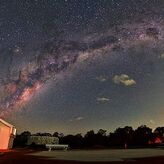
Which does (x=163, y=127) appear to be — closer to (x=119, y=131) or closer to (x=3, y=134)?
(x=119, y=131)

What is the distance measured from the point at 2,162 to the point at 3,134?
773 inches

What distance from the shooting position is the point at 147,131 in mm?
77250

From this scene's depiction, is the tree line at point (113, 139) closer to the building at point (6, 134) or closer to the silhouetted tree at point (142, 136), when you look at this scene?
the silhouetted tree at point (142, 136)

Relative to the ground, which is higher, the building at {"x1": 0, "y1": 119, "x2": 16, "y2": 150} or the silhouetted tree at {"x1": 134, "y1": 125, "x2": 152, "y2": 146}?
the silhouetted tree at {"x1": 134, "y1": 125, "x2": 152, "y2": 146}

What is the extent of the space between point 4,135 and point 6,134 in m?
0.51

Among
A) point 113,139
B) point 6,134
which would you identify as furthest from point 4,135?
point 113,139

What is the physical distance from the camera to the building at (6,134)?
35.3 m

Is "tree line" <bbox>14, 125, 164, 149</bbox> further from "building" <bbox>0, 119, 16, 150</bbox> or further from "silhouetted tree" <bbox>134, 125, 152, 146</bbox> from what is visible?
"building" <bbox>0, 119, 16, 150</bbox>

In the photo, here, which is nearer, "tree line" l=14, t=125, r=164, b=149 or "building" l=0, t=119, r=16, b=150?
"building" l=0, t=119, r=16, b=150

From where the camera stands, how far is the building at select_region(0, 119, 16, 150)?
3534 cm

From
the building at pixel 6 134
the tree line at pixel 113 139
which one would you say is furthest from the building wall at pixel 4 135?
the tree line at pixel 113 139

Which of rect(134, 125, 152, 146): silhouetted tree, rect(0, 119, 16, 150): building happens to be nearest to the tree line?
rect(134, 125, 152, 146): silhouetted tree

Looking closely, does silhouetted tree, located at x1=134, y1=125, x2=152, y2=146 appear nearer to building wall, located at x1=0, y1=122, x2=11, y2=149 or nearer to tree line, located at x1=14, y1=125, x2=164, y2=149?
tree line, located at x1=14, y1=125, x2=164, y2=149

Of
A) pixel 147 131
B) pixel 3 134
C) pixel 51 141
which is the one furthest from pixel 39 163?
pixel 147 131
